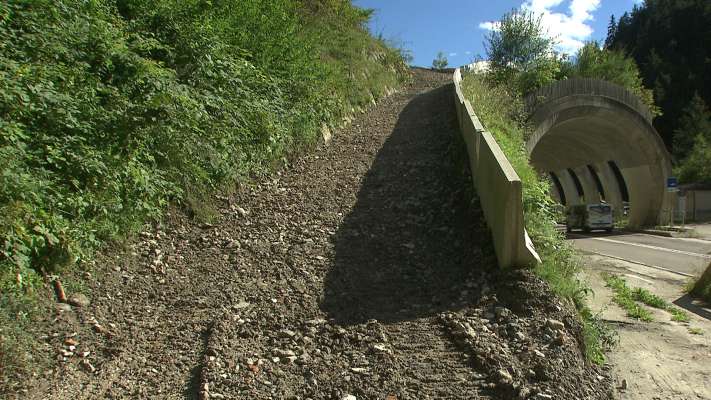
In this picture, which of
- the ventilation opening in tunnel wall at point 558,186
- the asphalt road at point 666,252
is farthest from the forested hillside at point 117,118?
the ventilation opening in tunnel wall at point 558,186

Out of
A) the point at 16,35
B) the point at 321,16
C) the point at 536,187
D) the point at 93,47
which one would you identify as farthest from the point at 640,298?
the point at 321,16

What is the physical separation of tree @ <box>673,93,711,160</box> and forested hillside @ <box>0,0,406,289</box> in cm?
4372

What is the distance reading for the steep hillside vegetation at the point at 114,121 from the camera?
414cm

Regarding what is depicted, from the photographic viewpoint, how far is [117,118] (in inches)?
216

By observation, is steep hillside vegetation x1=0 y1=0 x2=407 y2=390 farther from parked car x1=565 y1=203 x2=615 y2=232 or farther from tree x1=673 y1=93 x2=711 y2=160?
tree x1=673 y1=93 x2=711 y2=160

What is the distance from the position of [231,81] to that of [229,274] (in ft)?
11.9

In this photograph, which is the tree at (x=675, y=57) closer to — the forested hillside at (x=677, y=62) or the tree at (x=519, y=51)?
the forested hillside at (x=677, y=62)

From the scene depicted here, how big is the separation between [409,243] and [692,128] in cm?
4833

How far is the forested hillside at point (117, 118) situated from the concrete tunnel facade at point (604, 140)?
13.3 meters

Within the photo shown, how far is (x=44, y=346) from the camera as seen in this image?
3.89m

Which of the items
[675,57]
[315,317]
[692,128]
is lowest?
[315,317]

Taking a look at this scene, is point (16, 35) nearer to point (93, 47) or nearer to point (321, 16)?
point (93, 47)

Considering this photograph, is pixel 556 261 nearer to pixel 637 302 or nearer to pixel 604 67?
pixel 637 302

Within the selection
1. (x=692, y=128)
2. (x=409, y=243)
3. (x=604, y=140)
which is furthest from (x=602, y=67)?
(x=409, y=243)
